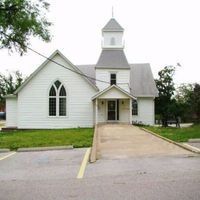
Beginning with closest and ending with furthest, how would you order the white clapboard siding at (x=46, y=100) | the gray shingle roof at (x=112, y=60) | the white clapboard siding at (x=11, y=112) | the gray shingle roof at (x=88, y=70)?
the white clapboard siding at (x=46, y=100), the white clapboard siding at (x=11, y=112), the gray shingle roof at (x=112, y=60), the gray shingle roof at (x=88, y=70)

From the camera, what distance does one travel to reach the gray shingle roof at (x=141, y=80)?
1676 inches

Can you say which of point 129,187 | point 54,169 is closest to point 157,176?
point 129,187

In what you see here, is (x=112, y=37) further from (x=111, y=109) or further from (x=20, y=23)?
(x=20, y=23)

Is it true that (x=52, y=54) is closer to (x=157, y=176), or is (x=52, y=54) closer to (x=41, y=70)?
(x=41, y=70)

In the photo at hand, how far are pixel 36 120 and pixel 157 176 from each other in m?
29.5

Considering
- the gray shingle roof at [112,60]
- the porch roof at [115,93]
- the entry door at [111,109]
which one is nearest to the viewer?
the porch roof at [115,93]

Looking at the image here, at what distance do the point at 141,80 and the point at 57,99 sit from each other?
34.8 feet

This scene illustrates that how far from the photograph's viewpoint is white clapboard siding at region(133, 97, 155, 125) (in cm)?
4206

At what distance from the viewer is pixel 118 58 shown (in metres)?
41.7

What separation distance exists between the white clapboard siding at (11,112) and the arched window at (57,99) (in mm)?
3911

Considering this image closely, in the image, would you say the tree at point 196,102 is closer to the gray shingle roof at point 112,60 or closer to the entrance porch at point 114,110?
the gray shingle roof at point 112,60

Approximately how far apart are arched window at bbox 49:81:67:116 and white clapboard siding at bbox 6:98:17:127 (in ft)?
12.8

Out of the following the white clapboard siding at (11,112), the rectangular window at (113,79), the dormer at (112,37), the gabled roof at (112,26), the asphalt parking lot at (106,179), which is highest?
the gabled roof at (112,26)

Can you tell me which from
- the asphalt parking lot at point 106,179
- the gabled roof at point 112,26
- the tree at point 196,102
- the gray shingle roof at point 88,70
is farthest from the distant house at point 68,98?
the asphalt parking lot at point 106,179
